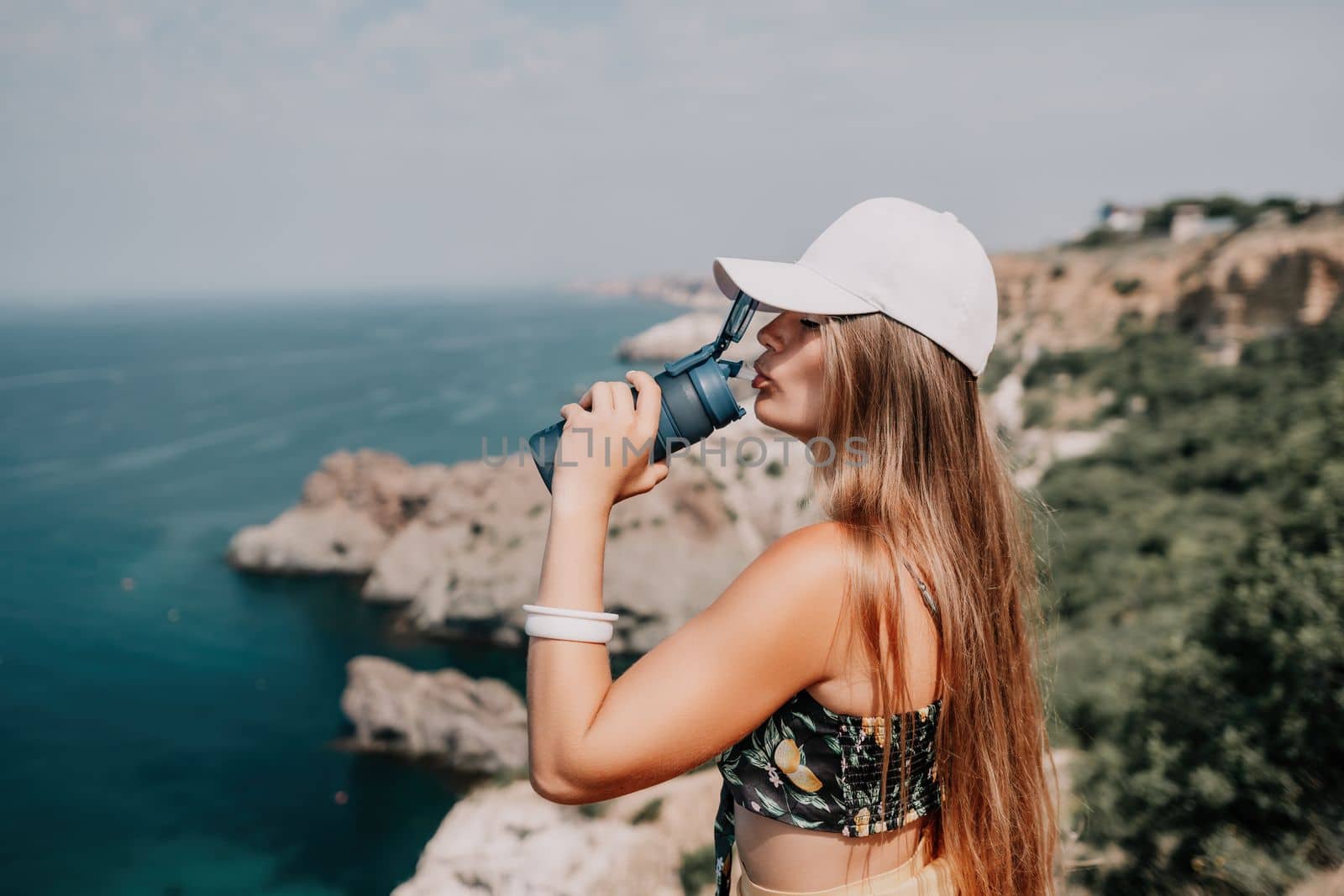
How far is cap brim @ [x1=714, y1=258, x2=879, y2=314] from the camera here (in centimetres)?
103

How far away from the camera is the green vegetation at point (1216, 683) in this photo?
4.52m

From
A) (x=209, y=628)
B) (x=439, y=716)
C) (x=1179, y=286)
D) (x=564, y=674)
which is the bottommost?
(x=209, y=628)

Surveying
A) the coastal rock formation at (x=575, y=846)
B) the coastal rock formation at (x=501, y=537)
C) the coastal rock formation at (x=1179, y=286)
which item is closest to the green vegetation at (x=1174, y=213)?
the coastal rock formation at (x=1179, y=286)

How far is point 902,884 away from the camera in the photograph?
114cm

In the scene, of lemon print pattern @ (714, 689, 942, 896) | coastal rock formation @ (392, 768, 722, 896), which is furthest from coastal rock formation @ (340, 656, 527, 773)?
lemon print pattern @ (714, 689, 942, 896)

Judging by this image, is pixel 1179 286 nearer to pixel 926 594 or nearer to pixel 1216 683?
pixel 1216 683

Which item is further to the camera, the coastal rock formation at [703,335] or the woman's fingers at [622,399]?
the coastal rock formation at [703,335]

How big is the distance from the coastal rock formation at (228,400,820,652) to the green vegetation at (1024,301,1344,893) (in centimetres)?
853

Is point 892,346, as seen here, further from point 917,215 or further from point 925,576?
point 925,576

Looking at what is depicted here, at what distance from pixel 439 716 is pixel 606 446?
1833 cm

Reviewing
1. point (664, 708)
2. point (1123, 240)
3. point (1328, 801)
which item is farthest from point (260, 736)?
point (1123, 240)

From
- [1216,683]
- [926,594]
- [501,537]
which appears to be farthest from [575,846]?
[501,537]

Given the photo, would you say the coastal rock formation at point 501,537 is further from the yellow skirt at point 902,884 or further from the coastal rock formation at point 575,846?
the yellow skirt at point 902,884

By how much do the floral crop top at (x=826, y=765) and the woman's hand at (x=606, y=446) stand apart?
343mm
